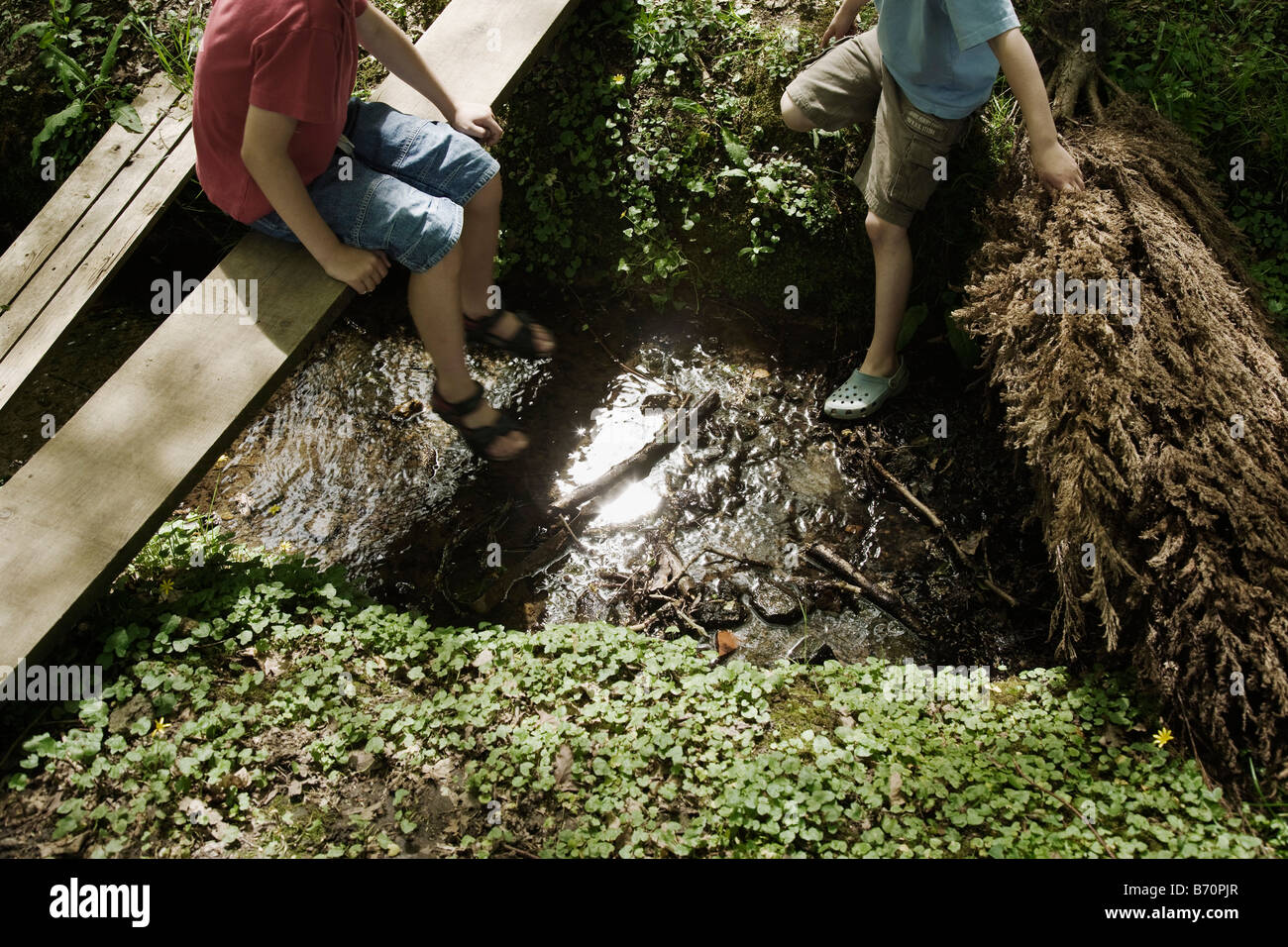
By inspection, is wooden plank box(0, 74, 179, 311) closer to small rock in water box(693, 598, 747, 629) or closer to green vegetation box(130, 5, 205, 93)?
green vegetation box(130, 5, 205, 93)

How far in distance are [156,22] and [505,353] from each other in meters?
3.00

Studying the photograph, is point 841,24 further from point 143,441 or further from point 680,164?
point 143,441

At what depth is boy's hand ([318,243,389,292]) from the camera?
3238 millimetres

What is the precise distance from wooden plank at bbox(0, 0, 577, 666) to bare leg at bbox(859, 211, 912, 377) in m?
2.36

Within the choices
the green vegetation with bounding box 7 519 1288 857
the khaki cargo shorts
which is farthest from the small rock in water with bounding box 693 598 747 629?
the khaki cargo shorts

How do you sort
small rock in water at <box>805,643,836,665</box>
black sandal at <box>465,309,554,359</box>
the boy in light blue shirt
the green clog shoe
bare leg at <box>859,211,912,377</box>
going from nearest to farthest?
the boy in light blue shirt < small rock in water at <box>805,643,836,665</box> < bare leg at <box>859,211,912,377</box> < the green clog shoe < black sandal at <box>465,309,554,359</box>

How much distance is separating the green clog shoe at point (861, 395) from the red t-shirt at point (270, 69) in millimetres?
2493

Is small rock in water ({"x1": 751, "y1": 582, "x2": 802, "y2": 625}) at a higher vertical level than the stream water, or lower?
lower

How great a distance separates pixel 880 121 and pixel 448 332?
2117 mm

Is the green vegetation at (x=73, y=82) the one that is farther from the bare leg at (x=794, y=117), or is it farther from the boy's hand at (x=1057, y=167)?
the boy's hand at (x=1057, y=167)

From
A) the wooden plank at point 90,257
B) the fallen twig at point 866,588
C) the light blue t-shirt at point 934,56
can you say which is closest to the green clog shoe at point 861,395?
the fallen twig at point 866,588

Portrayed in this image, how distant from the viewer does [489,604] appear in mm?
3619

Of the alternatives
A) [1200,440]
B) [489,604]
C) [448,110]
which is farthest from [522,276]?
[1200,440]

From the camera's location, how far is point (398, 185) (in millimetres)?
3258
